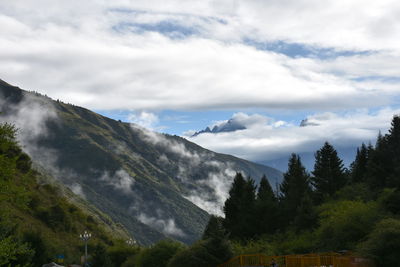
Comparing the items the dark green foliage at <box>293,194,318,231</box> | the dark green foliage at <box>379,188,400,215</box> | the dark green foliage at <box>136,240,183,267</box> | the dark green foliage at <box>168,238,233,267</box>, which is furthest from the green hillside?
the dark green foliage at <box>379,188,400,215</box>

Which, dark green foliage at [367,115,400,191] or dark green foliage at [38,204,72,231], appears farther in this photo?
dark green foliage at [38,204,72,231]

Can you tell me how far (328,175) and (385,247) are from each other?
39.8 meters

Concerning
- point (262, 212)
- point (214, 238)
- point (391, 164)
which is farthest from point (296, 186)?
point (214, 238)

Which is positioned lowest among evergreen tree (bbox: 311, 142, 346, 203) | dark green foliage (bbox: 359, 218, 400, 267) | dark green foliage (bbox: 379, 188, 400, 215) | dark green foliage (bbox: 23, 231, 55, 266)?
dark green foliage (bbox: 23, 231, 55, 266)

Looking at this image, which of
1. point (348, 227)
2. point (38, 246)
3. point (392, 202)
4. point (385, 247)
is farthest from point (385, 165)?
point (38, 246)

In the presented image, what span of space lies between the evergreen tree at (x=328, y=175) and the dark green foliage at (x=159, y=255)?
29.2m

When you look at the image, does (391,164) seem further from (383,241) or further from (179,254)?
(179,254)

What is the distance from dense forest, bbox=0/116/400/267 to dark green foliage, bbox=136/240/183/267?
4.2 inches

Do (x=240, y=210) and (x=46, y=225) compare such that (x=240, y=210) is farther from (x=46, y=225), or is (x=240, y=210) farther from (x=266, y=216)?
(x=46, y=225)

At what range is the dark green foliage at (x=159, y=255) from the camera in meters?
50.9

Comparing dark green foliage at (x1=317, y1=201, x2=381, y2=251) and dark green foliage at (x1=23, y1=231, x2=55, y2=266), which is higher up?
dark green foliage at (x1=317, y1=201, x2=381, y2=251)

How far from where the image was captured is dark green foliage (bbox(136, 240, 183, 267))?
50875 millimetres

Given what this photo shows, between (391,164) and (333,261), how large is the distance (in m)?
32.4

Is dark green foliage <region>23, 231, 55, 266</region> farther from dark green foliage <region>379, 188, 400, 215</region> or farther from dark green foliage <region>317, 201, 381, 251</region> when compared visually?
dark green foliage <region>379, 188, 400, 215</region>
